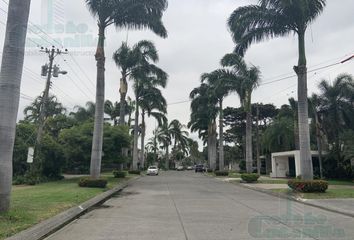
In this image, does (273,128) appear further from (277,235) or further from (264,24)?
(277,235)

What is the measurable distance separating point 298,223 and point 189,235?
367cm

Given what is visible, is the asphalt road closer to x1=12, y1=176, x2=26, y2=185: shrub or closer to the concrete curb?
the concrete curb

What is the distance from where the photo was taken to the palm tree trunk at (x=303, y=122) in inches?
818

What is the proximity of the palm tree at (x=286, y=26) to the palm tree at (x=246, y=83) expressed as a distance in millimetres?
10108

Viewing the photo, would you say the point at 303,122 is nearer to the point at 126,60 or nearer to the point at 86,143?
the point at 86,143

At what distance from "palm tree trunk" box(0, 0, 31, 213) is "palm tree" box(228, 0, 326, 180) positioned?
14965 mm

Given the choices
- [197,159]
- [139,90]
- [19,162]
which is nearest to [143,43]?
[139,90]

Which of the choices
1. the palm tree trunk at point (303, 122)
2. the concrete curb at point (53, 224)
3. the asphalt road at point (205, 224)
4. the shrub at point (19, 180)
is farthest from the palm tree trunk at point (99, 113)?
the palm tree trunk at point (303, 122)

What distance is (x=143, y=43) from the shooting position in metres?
40.0

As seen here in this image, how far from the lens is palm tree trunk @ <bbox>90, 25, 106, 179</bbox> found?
22.9 metres

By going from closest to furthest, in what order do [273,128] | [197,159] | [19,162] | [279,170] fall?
1. [19,162]
2. [279,170]
3. [273,128]
4. [197,159]

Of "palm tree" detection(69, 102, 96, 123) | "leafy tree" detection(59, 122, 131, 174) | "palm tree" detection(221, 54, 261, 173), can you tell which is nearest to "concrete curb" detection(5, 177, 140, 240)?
"leafy tree" detection(59, 122, 131, 174)

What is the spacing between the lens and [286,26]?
903 inches

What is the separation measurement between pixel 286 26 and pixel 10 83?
56.0ft
